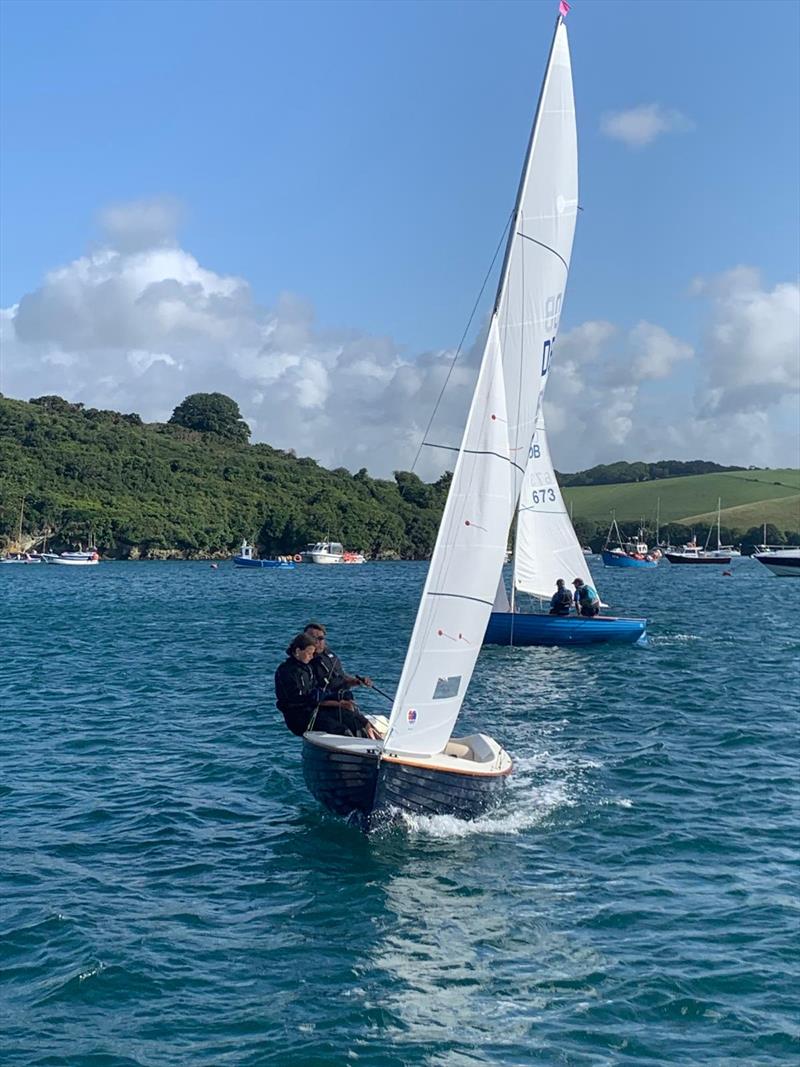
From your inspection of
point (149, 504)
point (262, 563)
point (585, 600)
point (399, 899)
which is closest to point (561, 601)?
point (585, 600)

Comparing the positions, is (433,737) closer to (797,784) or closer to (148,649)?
(797,784)

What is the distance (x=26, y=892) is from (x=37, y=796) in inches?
175

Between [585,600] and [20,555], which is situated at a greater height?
[585,600]

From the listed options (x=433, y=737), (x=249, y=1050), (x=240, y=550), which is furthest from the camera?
(x=240, y=550)

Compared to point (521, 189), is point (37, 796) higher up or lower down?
lower down

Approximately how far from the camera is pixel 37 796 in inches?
647

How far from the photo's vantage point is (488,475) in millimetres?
14867

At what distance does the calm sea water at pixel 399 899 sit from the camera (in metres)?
9.08

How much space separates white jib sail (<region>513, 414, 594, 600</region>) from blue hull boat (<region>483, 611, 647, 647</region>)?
2898 millimetres

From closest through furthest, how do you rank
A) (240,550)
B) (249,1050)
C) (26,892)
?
→ 1. (249,1050)
2. (26,892)
3. (240,550)

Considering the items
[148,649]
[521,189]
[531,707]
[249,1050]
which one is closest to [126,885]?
[249,1050]

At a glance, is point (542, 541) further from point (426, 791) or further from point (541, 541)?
point (426, 791)

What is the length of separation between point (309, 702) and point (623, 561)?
135 meters

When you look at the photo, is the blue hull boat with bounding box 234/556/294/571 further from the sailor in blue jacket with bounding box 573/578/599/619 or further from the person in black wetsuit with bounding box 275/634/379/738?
the person in black wetsuit with bounding box 275/634/379/738
